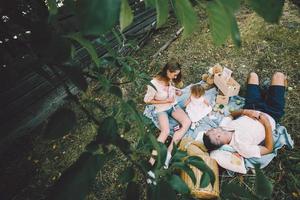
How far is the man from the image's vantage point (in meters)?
3.33

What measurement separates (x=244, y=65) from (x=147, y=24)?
192 cm

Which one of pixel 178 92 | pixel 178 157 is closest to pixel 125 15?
pixel 178 157

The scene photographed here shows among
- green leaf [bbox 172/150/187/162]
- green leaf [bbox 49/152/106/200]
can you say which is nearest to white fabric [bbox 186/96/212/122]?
green leaf [bbox 172/150/187/162]

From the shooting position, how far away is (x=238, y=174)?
331cm

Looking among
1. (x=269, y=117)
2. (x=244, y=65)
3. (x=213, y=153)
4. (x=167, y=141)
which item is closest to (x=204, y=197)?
(x=213, y=153)

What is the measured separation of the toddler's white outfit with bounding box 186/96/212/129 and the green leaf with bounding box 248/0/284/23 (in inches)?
140

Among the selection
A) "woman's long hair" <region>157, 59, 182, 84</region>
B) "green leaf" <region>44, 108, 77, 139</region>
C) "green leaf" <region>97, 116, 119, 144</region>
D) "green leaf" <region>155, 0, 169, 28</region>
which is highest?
"green leaf" <region>155, 0, 169, 28</region>

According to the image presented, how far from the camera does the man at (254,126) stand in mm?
3328

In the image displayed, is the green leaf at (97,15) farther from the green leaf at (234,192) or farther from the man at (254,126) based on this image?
the man at (254,126)

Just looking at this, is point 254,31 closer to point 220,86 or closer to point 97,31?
point 220,86

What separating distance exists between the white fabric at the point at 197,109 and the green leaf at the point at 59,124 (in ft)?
11.2

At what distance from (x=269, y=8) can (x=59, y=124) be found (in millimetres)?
434

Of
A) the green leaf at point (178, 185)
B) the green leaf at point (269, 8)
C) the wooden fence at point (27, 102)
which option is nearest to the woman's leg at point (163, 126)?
the wooden fence at point (27, 102)

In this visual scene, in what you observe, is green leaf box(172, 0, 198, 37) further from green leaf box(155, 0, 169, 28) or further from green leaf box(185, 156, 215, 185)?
green leaf box(185, 156, 215, 185)
